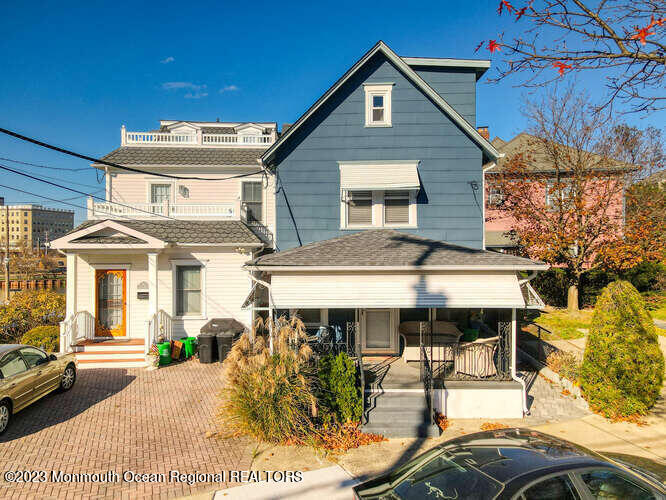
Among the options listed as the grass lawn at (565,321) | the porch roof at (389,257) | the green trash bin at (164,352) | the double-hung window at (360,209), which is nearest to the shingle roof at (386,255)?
the porch roof at (389,257)

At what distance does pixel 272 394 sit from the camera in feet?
24.8

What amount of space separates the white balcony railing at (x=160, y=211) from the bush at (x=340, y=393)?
29.3 feet

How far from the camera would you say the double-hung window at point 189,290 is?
14.7 m

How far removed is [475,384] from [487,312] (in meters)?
6.00

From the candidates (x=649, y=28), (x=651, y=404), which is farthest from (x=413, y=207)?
(x=649, y=28)

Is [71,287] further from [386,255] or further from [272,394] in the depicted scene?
[386,255]

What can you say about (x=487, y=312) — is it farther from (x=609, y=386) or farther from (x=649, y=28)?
Answer: (x=649, y=28)

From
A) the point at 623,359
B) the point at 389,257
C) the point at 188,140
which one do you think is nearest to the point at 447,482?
the point at 389,257

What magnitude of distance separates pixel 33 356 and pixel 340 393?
7.31m

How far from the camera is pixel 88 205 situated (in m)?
14.6

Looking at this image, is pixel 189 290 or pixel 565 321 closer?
pixel 189 290

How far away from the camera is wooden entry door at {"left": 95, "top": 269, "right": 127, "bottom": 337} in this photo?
566 inches

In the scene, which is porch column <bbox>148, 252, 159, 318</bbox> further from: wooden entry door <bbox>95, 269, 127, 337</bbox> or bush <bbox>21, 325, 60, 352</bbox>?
bush <bbox>21, 325, 60, 352</bbox>

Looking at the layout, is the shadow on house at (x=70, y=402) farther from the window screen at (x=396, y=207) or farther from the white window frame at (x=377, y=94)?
the white window frame at (x=377, y=94)
